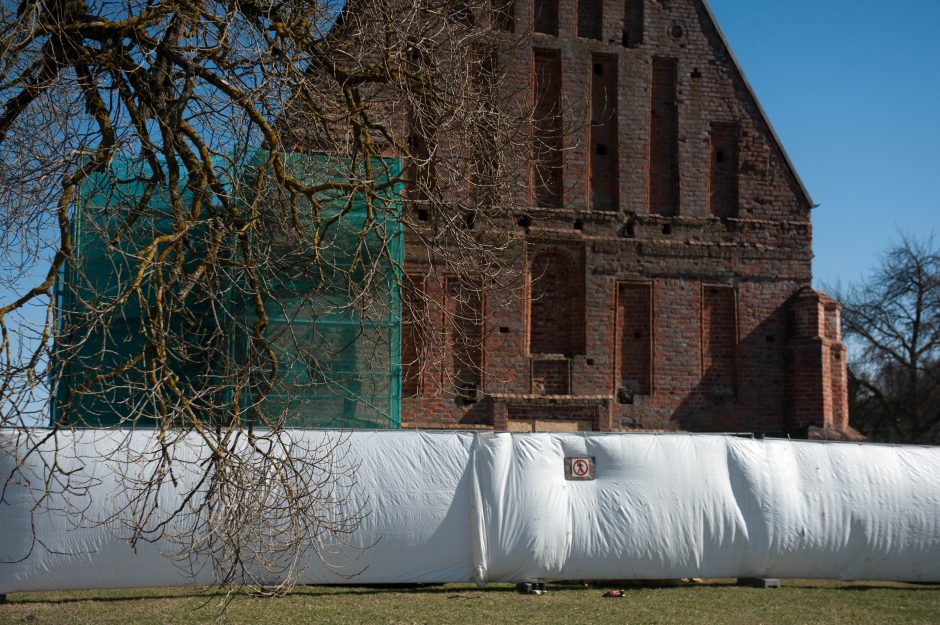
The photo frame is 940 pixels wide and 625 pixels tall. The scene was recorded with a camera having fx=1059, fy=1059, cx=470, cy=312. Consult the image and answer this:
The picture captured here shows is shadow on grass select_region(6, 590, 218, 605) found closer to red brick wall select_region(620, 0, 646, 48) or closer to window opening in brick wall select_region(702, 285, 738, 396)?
window opening in brick wall select_region(702, 285, 738, 396)

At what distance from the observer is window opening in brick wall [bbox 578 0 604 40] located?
21.1 meters

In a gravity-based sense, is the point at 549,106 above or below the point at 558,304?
above

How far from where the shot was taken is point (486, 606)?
435 inches

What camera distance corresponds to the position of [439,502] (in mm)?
12062

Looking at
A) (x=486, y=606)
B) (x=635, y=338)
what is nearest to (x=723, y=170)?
(x=635, y=338)

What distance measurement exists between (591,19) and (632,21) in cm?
87

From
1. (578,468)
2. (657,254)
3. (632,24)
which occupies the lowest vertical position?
(578,468)

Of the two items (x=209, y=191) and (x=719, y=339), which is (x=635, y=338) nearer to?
(x=719, y=339)

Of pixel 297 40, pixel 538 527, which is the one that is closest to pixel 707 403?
pixel 538 527

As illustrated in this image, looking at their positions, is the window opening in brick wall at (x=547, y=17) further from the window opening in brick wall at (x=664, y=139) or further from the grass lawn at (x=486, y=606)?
the grass lawn at (x=486, y=606)

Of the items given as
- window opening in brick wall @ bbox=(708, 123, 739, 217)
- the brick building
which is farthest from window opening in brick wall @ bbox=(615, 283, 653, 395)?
window opening in brick wall @ bbox=(708, 123, 739, 217)

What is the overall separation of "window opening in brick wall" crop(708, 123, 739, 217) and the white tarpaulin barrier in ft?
28.2

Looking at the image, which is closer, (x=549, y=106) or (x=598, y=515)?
(x=598, y=515)

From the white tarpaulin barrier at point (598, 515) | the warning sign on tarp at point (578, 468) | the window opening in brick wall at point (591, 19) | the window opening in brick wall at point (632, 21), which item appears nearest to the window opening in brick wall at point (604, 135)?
the window opening in brick wall at point (591, 19)
